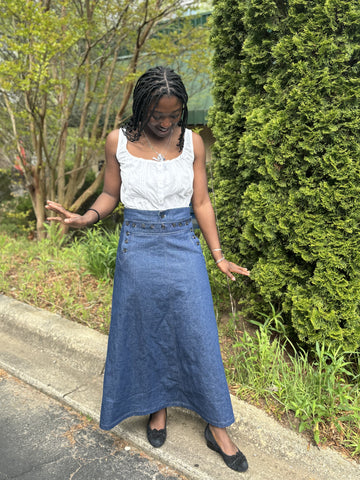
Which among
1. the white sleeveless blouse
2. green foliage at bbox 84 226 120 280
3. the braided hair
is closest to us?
the braided hair

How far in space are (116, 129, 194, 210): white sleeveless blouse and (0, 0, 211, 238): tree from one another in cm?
309

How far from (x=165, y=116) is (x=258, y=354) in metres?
1.62

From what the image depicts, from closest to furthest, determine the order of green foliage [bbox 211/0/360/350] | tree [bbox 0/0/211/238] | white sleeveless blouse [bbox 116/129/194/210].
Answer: white sleeveless blouse [bbox 116/129/194/210], green foliage [bbox 211/0/360/350], tree [bbox 0/0/211/238]

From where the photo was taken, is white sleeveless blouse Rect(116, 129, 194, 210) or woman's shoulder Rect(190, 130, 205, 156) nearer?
white sleeveless blouse Rect(116, 129, 194, 210)

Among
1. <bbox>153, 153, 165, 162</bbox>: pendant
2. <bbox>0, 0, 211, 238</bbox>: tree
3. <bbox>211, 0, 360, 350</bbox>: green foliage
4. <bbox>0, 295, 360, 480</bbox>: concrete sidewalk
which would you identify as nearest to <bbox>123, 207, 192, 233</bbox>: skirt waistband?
<bbox>153, 153, 165, 162</bbox>: pendant

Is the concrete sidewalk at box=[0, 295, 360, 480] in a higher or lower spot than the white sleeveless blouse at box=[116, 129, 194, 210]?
lower

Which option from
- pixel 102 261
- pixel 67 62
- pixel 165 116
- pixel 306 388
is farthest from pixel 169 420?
pixel 67 62

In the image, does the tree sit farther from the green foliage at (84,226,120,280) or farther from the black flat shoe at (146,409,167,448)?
the black flat shoe at (146,409,167,448)

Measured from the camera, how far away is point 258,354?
8.27 ft

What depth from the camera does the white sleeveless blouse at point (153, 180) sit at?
5.97 ft

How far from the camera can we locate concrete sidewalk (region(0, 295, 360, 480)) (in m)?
1.86

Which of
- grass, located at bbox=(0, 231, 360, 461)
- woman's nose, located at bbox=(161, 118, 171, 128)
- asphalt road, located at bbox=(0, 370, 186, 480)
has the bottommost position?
asphalt road, located at bbox=(0, 370, 186, 480)

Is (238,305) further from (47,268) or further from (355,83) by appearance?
(47,268)

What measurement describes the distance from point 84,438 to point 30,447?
0.93 ft
